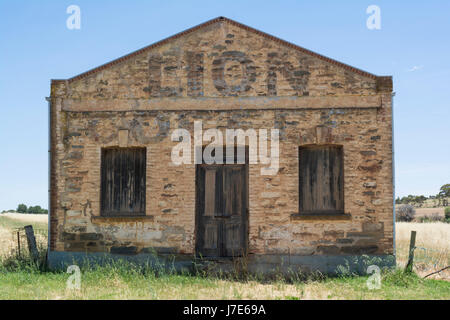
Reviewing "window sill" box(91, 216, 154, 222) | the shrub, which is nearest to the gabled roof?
"window sill" box(91, 216, 154, 222)

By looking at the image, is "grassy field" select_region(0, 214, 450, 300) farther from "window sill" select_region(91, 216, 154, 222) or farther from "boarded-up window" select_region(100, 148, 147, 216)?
"boarded-up window" select_region(100, 148, 147, 216)

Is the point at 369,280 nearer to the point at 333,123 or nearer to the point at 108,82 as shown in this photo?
the point at 333,123

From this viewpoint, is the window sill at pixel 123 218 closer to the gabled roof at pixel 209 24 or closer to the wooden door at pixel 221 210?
the wooden door at pixel 221 210

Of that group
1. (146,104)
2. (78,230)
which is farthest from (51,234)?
(146,104)

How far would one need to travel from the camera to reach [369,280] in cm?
848

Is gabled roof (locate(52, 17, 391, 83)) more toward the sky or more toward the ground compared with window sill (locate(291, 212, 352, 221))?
more toward the sky

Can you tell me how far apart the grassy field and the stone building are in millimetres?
630

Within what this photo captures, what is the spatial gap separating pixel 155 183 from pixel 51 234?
8.53 feet

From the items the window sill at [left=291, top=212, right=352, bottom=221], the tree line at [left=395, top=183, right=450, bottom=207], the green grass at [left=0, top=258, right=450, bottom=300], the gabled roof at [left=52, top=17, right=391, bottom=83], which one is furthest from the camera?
the tree line at [left=395, top=183, right=450, bottom=207]

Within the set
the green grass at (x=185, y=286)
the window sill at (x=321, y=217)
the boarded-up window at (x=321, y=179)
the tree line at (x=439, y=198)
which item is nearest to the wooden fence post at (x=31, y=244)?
the green grass at (x=185, y=286)

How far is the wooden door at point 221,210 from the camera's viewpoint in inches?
383

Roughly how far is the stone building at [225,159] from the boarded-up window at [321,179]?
0.07 ft

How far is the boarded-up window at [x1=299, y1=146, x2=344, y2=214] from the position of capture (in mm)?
9789

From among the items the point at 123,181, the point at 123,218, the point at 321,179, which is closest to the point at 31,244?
the point at 123,218
